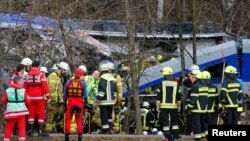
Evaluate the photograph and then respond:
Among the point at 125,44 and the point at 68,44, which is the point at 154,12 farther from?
the point at 68,44

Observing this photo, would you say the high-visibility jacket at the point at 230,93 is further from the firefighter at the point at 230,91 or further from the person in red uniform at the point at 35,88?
the person in red uniform at the point at 35,88

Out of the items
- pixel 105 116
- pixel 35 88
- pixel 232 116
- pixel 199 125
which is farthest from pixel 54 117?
pixel 232 116

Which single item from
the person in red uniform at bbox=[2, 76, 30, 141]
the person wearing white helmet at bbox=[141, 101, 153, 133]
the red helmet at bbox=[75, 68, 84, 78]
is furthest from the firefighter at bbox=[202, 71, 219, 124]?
the person wearing white helmet at bbox=[141, 101, 153, 133]

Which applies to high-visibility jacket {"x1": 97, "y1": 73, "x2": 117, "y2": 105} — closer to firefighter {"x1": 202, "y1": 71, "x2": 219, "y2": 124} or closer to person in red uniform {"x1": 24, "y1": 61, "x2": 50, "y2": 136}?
person in red uniform {"x1": 24, "y1": 61, "x2": 50, "y2": 136}

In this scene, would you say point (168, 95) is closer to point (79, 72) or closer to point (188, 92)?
point (188, 92)

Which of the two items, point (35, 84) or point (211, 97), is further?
point (211, 97)

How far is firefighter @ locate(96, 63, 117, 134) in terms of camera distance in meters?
16.8

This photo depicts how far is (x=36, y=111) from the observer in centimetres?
1580

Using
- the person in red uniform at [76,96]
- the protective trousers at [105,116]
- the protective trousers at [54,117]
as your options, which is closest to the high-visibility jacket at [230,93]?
the protective trousers at [105,116]

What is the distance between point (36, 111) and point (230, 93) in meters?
5.13

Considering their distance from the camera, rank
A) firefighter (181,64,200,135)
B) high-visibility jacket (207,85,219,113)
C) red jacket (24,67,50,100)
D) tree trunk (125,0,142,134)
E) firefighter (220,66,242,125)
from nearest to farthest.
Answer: red jacket (24,67,50,100), high-visibility jacket (207,85,219,113), firefighter (220,66,242,125), firefighter (181,64,200,135), tree trunk (125,0,142,134)

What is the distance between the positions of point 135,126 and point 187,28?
9.11 meters

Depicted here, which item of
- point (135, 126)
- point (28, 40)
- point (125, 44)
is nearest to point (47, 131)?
point (28, 40)

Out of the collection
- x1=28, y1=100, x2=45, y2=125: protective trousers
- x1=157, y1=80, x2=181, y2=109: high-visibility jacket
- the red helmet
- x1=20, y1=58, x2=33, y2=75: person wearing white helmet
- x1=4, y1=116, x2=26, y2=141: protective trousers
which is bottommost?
x1=4, y1=116, x2=26, y2=141: protective trousers
